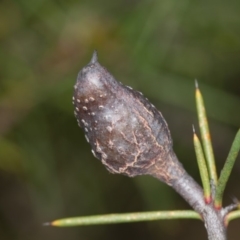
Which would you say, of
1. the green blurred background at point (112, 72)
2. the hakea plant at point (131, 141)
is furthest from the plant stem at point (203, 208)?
the green blurred background at point (112, 72)

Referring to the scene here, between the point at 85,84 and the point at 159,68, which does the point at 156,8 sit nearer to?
the point at 159,68

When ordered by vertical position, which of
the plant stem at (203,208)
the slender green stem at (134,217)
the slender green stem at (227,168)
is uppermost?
the slender green stem at (227,168)

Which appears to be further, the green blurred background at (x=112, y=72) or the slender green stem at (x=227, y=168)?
the green blurred background at (x=112, y=72)

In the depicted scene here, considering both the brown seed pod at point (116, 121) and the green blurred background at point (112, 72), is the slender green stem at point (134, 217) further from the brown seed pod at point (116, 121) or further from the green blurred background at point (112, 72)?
the green blurred background at point (112, 72)

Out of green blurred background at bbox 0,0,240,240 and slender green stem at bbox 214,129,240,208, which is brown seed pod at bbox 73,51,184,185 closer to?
slender green stem at bbox 214,129,240,208

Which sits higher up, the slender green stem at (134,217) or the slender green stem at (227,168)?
the slender green stem at (227,168)

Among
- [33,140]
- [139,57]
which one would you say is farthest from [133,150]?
[33,140]

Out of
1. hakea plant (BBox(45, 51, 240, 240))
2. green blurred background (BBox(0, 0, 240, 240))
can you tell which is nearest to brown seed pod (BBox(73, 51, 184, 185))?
hakea plant (BBox(45, 51, 240, 240))
